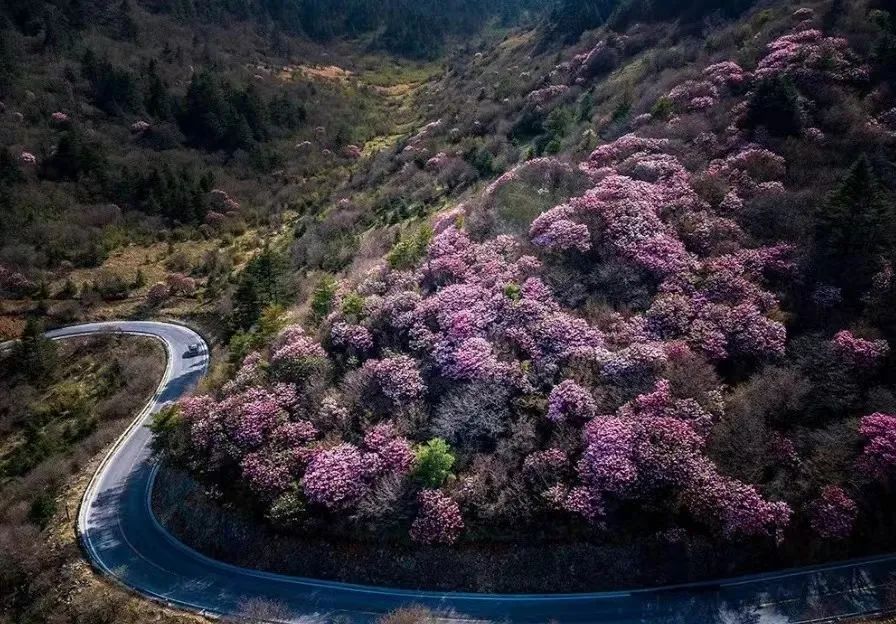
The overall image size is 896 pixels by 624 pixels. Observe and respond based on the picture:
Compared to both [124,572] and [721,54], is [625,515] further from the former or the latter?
A: [721,54]

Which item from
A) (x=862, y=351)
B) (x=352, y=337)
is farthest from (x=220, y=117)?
(x=862, y=351)

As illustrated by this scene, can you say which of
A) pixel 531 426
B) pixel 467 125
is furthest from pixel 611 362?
pixel 467 125

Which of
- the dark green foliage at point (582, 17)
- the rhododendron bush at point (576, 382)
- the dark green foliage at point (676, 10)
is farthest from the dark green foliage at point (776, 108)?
the dark green foliage at point (582, 17)

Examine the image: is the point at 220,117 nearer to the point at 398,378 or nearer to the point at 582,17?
the point at 582,17

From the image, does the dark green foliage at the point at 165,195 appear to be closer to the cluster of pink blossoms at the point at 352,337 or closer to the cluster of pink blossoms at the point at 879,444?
the cluster of pink blossoms at the point at 352,337

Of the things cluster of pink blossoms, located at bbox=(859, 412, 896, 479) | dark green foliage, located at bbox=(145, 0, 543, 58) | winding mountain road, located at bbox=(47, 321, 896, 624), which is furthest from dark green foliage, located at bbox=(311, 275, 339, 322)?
dark green foliage, located at bbox=(145, 0, 543, 58)

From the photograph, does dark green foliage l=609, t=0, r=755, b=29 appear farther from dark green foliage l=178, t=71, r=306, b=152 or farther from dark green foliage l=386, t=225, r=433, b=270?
dark green foliage l=178, t=71, r=306, b=152
